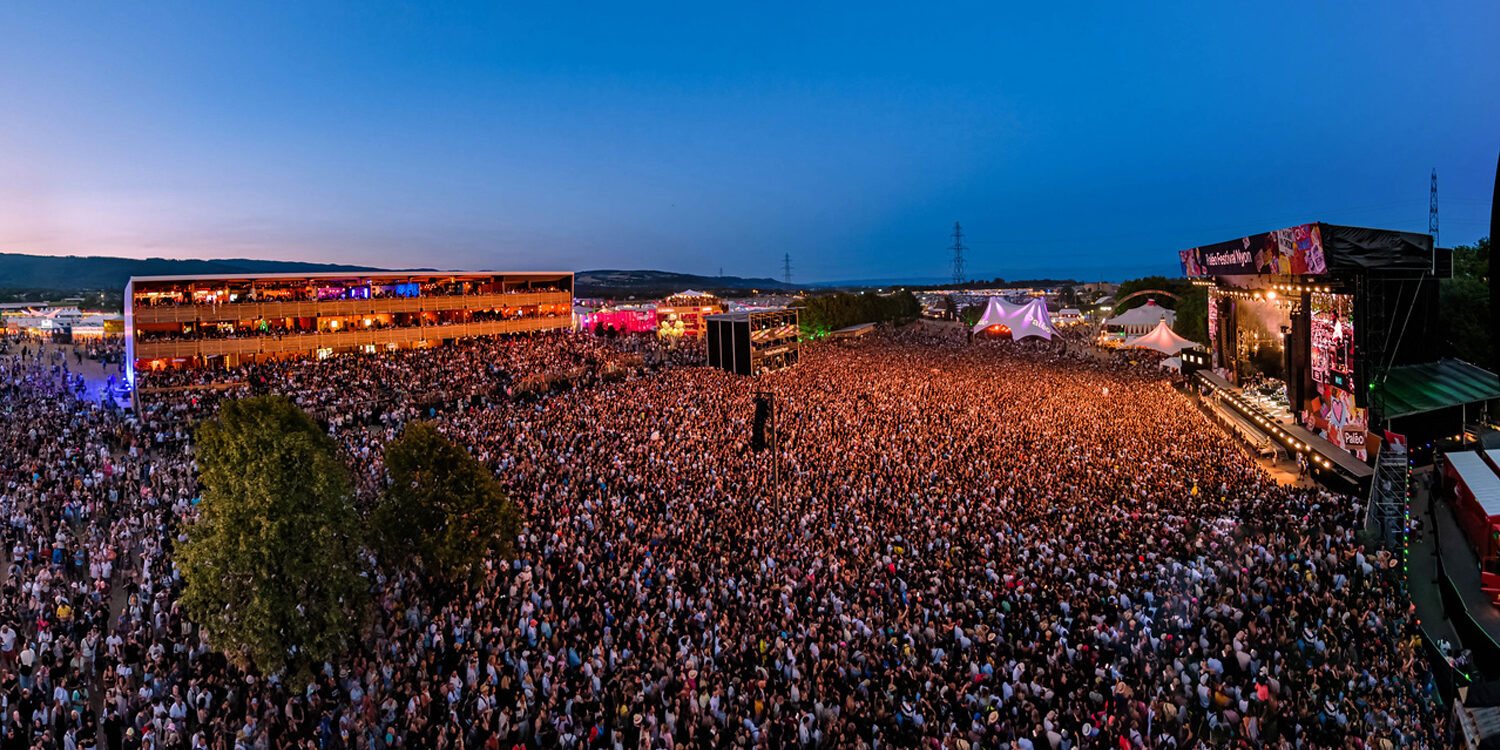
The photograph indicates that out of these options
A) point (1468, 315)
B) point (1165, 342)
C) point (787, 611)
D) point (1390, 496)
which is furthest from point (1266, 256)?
point (787, 611)

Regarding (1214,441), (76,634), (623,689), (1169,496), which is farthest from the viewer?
(1214,441)

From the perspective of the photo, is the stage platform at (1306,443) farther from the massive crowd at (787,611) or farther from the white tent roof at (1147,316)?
the white tent roof at (1147,316)

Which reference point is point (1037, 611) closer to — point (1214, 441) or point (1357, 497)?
point (1357, 497)

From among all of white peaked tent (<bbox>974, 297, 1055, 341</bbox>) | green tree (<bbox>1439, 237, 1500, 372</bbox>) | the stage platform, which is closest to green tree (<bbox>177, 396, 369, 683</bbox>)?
the stage platform

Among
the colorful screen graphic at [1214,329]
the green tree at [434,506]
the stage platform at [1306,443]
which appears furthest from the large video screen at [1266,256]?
the green tree at [434,506]

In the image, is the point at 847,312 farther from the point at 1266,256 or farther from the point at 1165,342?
the point at 1266,256

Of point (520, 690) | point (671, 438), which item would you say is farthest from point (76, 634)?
point (671, 438)
